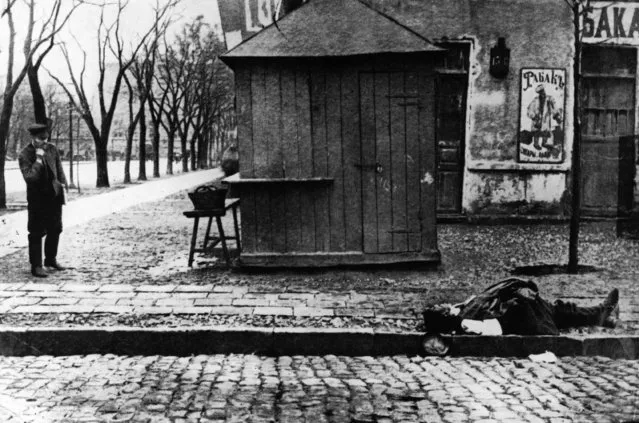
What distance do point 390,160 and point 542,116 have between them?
5909 millimetres

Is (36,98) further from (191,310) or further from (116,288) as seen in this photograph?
(191,310)

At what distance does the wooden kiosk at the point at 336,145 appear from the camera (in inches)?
332

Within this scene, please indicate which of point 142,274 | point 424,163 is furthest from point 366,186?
point 142,274

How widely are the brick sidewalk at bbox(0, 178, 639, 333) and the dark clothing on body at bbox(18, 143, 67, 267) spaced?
0.49 metres

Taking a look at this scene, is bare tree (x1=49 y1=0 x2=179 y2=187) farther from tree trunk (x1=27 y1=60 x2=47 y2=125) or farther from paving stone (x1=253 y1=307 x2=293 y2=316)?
paving stone (x1=253 y1=307 x2=293 y2=316)

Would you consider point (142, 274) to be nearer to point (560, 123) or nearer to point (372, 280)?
point (372, 280)

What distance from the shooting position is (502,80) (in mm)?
13141

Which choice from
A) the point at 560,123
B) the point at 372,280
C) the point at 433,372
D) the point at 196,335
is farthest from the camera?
the point at 560,123

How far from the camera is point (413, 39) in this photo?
840 cm

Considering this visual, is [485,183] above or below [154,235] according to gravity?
above

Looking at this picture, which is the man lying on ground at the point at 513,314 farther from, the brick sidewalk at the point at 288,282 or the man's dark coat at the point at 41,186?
the man's dark coat at the point at 41,186

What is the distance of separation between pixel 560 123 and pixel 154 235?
25.7ft

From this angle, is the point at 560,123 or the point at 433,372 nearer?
the point at 433,372

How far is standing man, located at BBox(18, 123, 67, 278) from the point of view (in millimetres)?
8391
